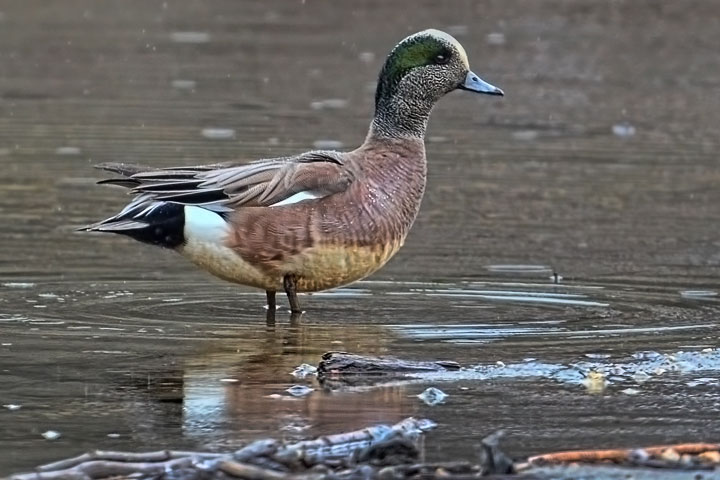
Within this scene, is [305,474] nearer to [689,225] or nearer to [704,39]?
[689,225]

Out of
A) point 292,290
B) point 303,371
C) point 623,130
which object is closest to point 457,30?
point 623,130

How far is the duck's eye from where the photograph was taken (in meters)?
7.54

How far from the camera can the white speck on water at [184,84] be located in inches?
577

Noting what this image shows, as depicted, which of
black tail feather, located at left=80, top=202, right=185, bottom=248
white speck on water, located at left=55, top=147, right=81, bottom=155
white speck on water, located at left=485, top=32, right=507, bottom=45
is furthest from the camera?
white speck on water, located at left=485, top=32, right=507, bottom=45

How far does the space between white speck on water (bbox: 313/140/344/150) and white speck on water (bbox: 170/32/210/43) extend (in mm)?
5496

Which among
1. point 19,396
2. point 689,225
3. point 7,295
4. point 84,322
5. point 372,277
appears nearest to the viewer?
point 19,396

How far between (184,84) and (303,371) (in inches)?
363

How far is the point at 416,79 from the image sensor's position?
7.52 m

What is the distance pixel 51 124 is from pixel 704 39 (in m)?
7.36

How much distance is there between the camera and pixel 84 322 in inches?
268

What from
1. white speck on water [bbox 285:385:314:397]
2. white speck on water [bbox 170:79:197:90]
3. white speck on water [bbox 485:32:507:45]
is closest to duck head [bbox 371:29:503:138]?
white speck on water [bbox 285:385:314:397]

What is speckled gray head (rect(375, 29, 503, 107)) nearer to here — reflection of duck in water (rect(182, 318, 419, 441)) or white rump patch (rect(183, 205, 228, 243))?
white rump patch (rect(183, 205, 228, 243))

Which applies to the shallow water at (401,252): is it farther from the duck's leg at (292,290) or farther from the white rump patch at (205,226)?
the white rump patch at (205,226)

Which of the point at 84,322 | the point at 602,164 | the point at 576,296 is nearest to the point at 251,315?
the point at 84,322
